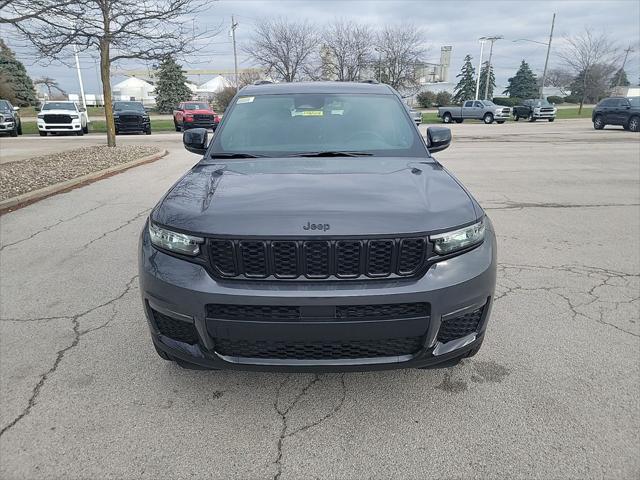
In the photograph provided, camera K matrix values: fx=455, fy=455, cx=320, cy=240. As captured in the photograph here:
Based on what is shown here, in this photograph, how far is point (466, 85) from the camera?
2773 inches

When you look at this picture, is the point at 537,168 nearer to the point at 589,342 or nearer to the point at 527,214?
the point at 527,214

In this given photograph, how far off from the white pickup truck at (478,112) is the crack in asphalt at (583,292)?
1292 inches

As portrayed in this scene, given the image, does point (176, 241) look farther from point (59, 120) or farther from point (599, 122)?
point (599, 122)

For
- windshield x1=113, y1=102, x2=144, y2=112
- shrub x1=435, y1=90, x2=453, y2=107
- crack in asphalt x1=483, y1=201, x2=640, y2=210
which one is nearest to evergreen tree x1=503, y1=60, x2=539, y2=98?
shrub x1=435, y1=90, x2=453, y2=107

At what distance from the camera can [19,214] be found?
6930 millimetres

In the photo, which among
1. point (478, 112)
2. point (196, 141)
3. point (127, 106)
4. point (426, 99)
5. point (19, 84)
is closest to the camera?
point (196, 141)

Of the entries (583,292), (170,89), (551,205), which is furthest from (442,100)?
(583,292)

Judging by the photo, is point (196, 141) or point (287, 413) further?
point (196, 141)

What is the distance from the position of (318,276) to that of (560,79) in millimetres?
82805

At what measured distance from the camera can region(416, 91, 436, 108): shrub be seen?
57.8 m

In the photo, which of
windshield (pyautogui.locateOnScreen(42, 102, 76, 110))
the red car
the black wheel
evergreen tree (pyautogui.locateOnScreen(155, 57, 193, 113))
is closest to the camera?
windshield (pyautogui.locateOnScreen(42, 102, 76, 110))

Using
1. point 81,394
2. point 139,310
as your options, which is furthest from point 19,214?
point 81,394

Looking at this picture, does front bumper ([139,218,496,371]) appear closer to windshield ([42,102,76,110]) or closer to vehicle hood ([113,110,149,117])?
vehicle hood ([113,110,149,117])

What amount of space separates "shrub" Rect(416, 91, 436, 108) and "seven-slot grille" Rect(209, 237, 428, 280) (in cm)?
5977
